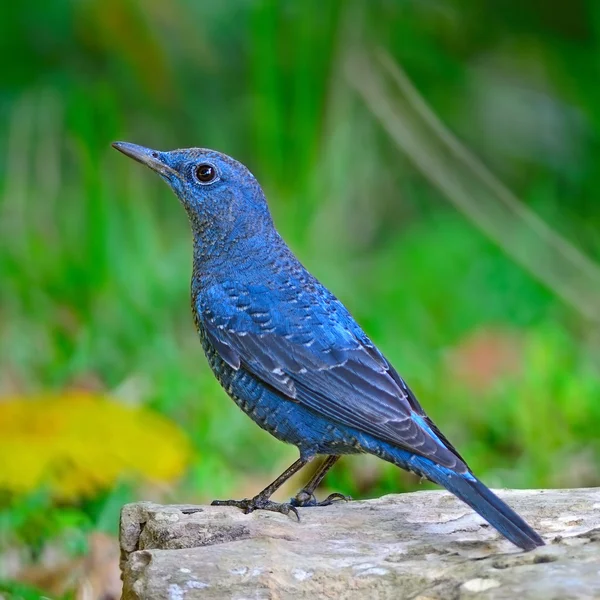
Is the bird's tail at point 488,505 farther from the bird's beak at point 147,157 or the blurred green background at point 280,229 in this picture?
the bird's beak at point 147,157

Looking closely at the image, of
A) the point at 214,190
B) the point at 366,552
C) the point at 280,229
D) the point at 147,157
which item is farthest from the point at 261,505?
the point at 280,229

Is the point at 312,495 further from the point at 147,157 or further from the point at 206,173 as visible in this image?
the point at 147,157

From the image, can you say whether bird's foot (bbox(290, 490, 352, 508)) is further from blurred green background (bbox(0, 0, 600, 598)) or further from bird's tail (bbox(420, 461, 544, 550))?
blurred green background (bbox(0, 0, 600, 598))

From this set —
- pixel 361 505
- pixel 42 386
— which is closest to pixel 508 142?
pixel 42 386

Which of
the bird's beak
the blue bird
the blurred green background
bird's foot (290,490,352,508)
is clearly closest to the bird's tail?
the blue bird

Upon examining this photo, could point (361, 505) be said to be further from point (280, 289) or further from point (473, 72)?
point (473, 72)

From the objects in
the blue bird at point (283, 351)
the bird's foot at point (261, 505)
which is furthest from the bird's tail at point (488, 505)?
the bird's foot at point (261, 505)
